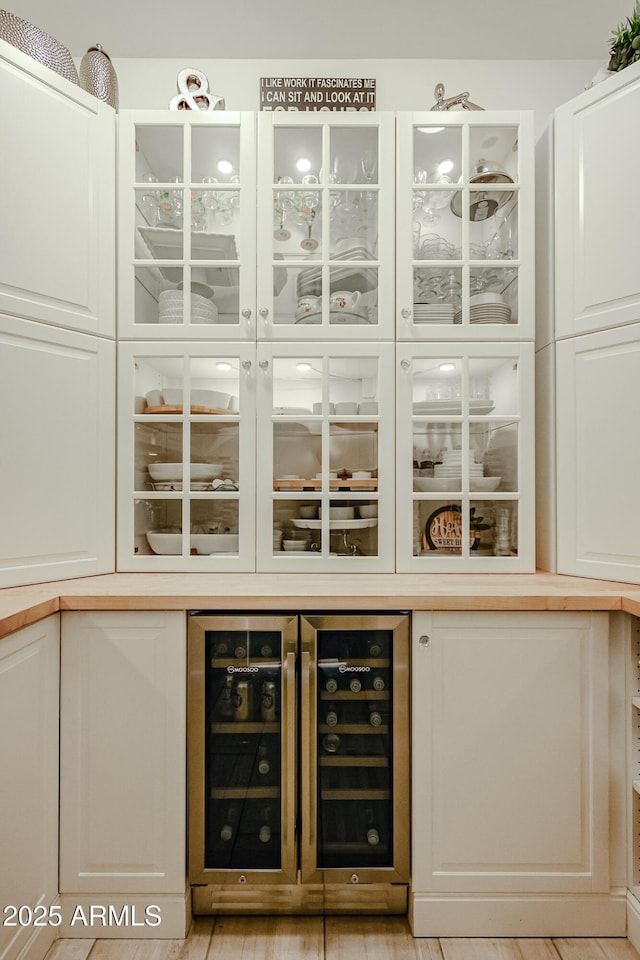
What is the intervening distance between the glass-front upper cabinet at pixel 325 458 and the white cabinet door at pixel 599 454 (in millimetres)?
567

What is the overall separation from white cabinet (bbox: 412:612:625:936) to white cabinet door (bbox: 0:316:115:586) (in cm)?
108

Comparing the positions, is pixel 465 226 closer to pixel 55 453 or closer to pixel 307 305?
pixel 307 305

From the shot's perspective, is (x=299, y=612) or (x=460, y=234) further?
(x=460, y=234)

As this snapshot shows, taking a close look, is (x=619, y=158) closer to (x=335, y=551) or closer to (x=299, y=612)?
(x=335, y=551)

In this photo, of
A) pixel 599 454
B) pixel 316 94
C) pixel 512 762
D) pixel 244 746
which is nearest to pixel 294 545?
pixel 244 746

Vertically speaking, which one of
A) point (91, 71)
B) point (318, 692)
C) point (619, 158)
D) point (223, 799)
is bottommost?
point (223, 799)

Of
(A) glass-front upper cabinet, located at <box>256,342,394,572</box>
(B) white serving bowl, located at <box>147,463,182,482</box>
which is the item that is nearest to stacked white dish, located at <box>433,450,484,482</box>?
(A) glass-front upper cabinet, located at <box>256,342,394,572</box>

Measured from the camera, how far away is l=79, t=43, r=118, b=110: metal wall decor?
1.76 meters

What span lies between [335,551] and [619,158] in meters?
1.51

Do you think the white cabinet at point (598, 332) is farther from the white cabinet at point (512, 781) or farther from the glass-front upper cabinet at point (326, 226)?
the glass-front upper cabinet at point (326, 226)

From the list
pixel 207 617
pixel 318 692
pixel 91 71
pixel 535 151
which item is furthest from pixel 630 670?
pixel 91 71

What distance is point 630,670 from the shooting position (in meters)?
1.42

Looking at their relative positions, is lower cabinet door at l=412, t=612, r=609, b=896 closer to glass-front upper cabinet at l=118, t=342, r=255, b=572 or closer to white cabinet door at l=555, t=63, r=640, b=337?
glass-front upper cabinet at l=118, t=342, r=255, b=572

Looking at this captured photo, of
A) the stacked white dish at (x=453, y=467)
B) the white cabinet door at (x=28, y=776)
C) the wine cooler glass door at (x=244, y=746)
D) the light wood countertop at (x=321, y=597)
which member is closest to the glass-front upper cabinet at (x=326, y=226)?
the stacked white dish at (x=453, y=467)
